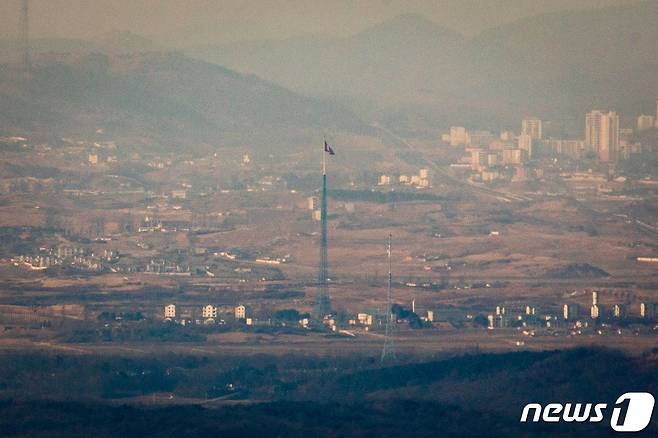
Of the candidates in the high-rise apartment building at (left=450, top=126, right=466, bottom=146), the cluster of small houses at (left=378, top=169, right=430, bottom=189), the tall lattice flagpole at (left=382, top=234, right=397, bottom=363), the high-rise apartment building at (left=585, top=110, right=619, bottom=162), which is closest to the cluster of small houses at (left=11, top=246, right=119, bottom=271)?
the tall lattice flagpole at (left=382, top=234, right=397, bottom=363)

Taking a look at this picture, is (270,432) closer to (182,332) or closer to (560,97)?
(182,332)

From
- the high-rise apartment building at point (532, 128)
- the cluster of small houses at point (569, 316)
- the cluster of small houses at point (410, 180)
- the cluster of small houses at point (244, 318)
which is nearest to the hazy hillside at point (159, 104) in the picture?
the high-rise apartment building at point (532, 128)

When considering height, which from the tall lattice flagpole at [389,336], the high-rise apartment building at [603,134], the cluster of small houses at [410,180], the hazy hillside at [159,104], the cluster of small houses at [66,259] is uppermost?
the hazy hillside at [159,104]

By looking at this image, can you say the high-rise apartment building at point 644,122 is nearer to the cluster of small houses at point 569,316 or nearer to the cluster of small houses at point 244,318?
the cluster of small houses at point 569,316

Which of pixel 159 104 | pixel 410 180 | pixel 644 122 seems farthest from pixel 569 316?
pixel 159 104

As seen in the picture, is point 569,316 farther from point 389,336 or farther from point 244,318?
point 244,318

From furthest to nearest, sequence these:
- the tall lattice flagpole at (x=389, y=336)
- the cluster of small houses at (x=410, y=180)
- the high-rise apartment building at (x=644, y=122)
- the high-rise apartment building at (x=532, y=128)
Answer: the high-rise apartment building at (x=532, y=128), the high-rise apartment building at (x=644, y=122), the cluster of small houses at (x=410, y=180), the tall lattice flagpole at (x=389, y=336)

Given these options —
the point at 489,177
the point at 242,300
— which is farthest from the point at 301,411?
the point at 489,177
